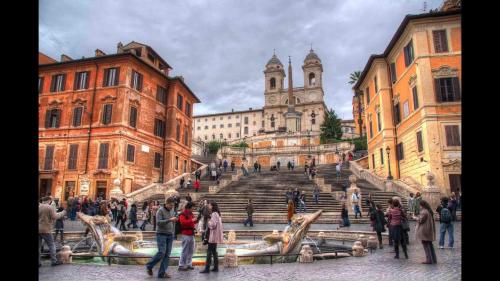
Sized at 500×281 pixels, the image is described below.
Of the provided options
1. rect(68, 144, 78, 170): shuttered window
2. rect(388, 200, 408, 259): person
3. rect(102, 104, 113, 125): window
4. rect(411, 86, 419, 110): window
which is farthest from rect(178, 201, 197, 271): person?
rect(68, 144, 78, 170): shuttered window

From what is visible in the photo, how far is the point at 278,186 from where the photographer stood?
90.9ft

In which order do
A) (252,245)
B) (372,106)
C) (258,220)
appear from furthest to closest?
(372,106)
(258,220)
(252,245)

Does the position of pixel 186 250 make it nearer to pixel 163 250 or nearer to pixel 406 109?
pixel 163 250

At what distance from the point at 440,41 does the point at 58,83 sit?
31.8 metres

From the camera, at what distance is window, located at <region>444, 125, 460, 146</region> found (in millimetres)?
22094

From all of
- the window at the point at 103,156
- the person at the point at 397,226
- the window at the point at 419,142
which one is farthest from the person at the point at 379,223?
the window at the point at 103,156

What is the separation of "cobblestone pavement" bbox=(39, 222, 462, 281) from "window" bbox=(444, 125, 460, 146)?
49.3 feet

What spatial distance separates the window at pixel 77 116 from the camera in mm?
30297

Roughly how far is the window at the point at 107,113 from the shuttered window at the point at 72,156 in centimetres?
326

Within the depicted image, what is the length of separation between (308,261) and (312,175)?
68.8 ft

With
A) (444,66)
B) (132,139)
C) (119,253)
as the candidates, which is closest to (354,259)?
(119,253)

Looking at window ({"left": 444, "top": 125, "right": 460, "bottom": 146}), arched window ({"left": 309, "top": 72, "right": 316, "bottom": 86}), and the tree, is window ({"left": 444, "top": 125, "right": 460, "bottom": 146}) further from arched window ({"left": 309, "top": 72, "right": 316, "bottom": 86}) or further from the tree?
arched window ({"left": 309, "top": 72, "right": 316, "bottom": 86})
